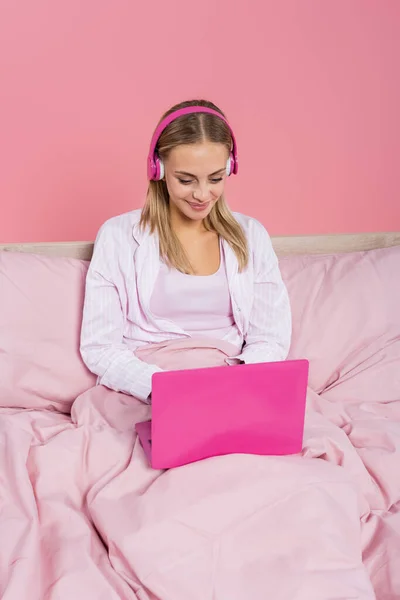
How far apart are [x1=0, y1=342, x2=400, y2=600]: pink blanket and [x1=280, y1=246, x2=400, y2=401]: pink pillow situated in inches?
15.2

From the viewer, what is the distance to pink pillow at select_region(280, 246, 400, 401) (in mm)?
1703

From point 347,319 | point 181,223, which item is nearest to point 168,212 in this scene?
point 181,223

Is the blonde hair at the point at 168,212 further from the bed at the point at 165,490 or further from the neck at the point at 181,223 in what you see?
the bed at the point at 165,490

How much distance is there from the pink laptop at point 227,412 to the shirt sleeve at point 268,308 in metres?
0.45

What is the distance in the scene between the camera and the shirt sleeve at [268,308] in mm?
1616

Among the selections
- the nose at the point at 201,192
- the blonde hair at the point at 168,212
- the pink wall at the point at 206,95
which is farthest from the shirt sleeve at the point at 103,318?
the pink wall at the point at 206,95

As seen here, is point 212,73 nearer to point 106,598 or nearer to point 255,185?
point 255,185

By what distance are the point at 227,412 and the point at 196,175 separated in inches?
22.1

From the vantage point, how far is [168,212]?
1608 millimetres

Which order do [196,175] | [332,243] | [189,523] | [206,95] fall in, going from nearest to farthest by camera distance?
[189,523] → [196,175] → [332,243] → [206,95]

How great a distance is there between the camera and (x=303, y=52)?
2230 mm

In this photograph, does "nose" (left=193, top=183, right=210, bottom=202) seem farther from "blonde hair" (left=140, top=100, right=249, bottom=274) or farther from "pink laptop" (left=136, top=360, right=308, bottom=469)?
"pink laptop" (left=136, top=360, right=308, bottom=469)

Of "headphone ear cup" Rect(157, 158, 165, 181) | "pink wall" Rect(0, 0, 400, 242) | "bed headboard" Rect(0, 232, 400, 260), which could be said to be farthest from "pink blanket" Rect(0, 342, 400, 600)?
"pink wall" Rect(0, 0, 400, 242)

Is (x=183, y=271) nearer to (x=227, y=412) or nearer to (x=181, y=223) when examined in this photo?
(x=181, y=223)
